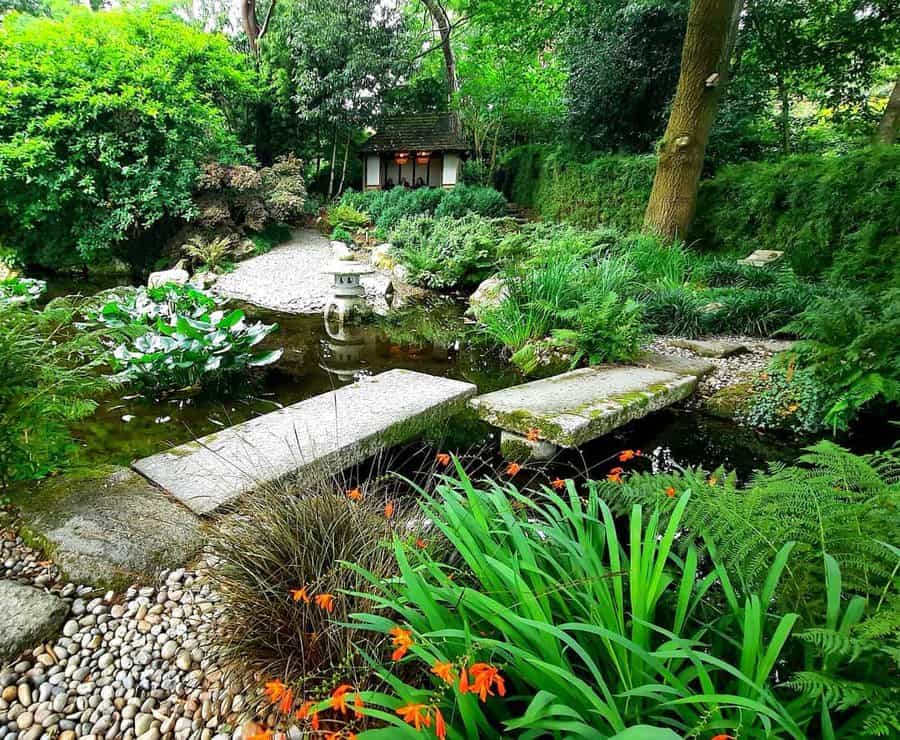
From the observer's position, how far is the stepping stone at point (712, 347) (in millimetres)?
4348

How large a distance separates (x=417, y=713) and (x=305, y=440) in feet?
6.10

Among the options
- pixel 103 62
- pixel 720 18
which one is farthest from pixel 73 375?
pixel 103 62

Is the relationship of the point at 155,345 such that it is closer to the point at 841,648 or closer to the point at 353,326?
the point at 353,326

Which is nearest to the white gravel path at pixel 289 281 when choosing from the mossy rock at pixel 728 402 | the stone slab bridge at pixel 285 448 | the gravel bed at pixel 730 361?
the stone slab bridge at pixel 285 448

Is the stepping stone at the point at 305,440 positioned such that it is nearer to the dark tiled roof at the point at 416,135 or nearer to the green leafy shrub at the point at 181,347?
the green leafy shrub at the point at 181,347

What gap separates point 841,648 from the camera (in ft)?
2.67

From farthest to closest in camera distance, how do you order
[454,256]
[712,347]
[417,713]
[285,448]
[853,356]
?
[454,256] → [712,347] → [853,356] → [285,448] → [417,713]

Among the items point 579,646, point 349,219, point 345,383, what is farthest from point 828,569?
point 349,219

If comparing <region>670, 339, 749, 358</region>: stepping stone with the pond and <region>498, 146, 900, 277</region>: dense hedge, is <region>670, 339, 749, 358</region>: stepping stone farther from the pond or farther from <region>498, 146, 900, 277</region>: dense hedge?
<region>498, 146, 900, 277</region>: dense hedge

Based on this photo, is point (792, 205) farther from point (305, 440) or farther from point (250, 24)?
point (250, 24)

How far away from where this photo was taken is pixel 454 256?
7641mm

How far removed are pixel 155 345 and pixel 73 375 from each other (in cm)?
143

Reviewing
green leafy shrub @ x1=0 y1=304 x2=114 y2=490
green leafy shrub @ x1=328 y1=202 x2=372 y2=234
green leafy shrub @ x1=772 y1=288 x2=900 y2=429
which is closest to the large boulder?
green leafy shrub @ x1=772 y1=288 x2=900 y2=429

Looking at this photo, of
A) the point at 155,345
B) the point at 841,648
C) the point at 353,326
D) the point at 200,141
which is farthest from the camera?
the point at 200,141
